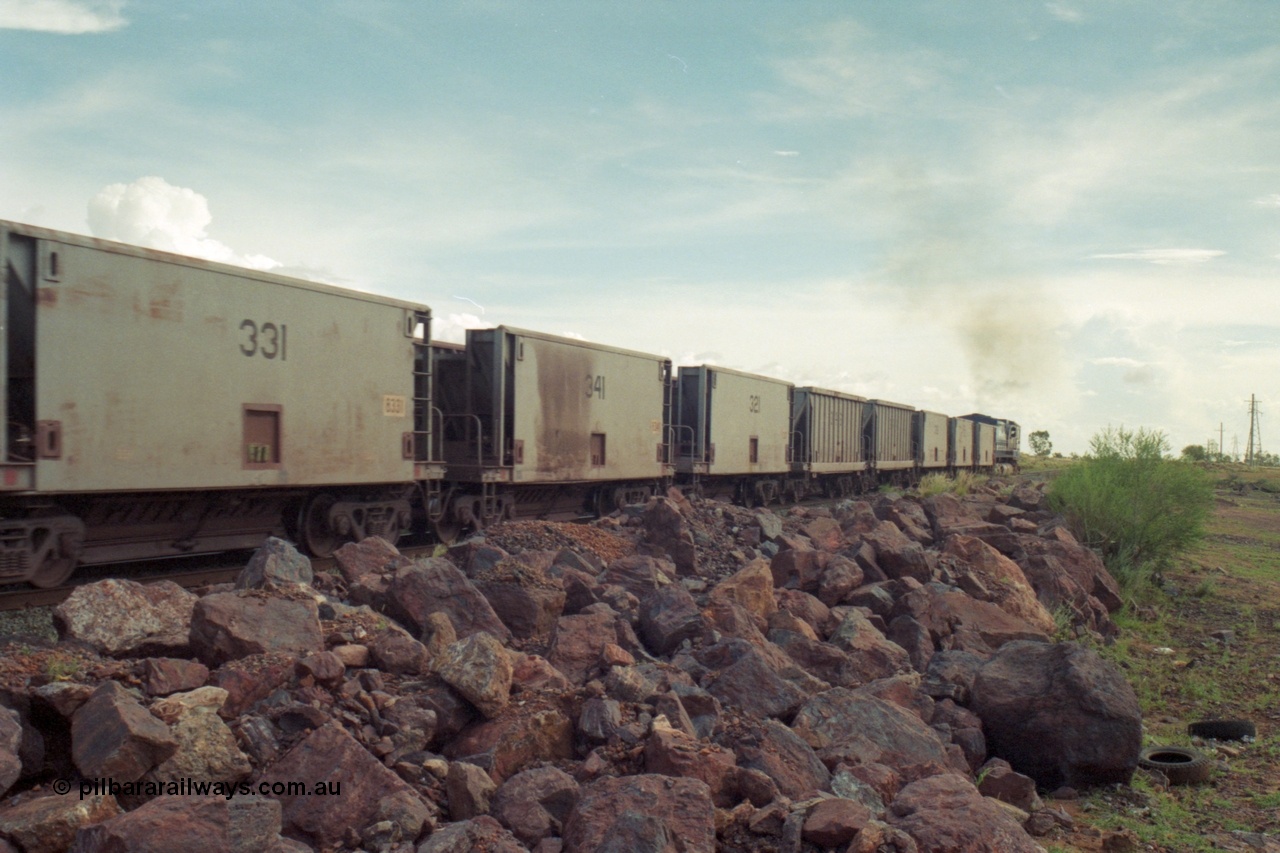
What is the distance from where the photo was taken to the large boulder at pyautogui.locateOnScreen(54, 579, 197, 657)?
5766 millimetres

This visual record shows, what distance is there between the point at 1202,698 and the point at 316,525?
10.9 metres

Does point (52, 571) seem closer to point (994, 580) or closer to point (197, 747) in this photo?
point (197, 747)

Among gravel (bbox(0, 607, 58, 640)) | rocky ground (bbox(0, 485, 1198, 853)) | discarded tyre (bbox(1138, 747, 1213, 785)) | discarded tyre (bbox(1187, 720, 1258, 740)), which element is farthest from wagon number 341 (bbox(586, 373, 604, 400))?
discarded tyre (bbox(1138, 747, 1213, 785))

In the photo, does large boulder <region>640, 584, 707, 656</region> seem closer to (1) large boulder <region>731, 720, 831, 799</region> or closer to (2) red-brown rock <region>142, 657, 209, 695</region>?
(1) large boulder <region>731, 720, 831, 799</region>

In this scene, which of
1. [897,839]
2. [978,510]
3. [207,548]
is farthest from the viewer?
[978,510]

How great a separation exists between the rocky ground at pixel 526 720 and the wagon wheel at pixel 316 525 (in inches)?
170

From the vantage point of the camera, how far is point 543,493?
1761cm

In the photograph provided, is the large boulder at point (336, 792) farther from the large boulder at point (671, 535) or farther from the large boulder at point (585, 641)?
the large boulder at point (671, 535)

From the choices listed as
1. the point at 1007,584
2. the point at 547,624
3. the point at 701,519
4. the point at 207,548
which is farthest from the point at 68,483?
the point at 1007,584

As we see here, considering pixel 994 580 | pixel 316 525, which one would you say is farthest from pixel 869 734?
pixel 316 525

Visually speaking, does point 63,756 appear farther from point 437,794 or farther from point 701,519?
point 701,519

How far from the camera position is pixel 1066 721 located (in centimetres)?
685

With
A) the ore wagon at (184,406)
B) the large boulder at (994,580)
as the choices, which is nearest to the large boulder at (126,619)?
the ore wagon at (184,406)

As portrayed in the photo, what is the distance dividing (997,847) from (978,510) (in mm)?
16143
